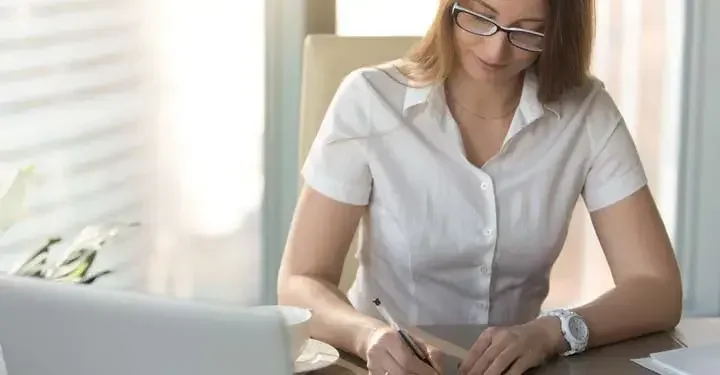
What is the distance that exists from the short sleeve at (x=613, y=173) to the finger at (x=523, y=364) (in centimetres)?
43

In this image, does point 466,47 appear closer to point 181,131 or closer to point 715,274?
point 181,131

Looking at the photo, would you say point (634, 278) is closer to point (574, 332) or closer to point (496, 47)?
point (574, 332)

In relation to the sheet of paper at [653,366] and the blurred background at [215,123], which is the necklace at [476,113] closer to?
the sheet of paper at [653,366]

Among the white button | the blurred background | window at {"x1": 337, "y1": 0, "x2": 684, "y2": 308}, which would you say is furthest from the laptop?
window at {"x1": 337, "y1": 0, "x2": 684, "y2": 308}

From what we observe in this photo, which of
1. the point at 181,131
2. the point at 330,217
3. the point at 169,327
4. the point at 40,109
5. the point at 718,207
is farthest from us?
the point at 718,207

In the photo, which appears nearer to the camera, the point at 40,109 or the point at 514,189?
the point at 514,189

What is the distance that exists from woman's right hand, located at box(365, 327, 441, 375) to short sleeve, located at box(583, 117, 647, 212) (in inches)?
19.7

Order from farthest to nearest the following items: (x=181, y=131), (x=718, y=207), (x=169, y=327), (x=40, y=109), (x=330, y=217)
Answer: (x=718, y=207), (x=181, y=131), (x=40, y=109), (x=330, y=217), (x=169, y=327)

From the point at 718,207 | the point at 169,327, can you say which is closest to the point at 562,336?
the point at 169,327

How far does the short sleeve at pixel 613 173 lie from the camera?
142 centimetres

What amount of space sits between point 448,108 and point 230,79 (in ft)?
2.41

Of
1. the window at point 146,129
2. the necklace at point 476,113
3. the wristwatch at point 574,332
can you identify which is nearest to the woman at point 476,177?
the necklace at point 476,113

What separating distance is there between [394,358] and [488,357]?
0.37 ft

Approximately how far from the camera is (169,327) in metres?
0.51
